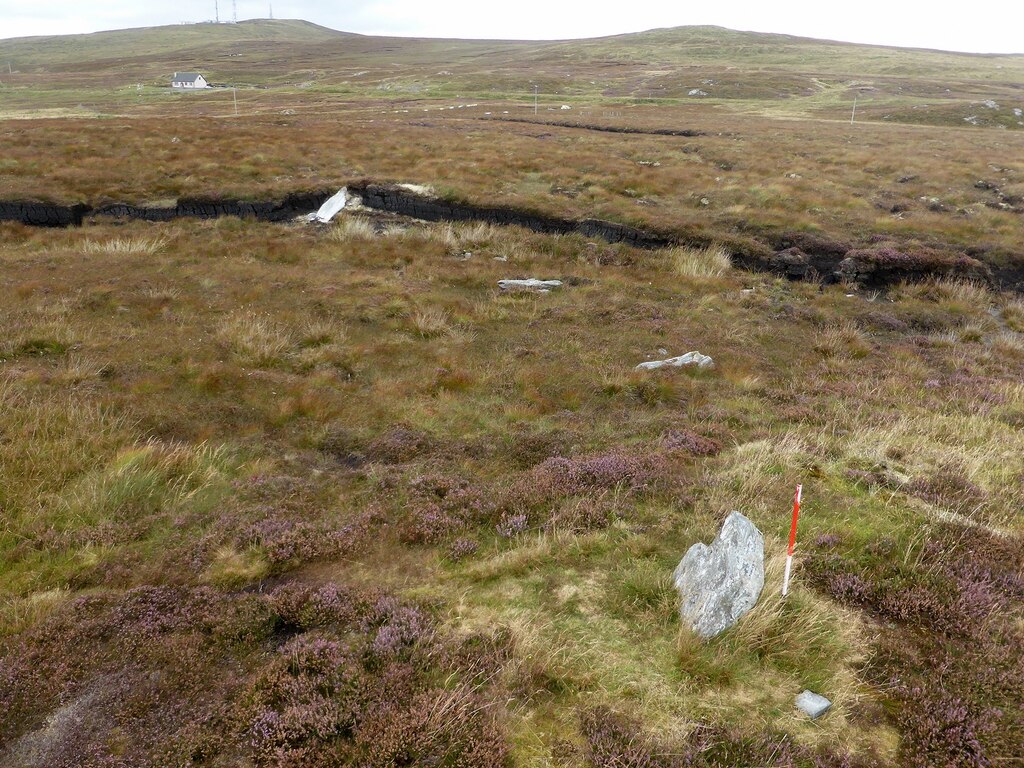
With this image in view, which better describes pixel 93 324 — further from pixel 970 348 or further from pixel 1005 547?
pixel 970 348

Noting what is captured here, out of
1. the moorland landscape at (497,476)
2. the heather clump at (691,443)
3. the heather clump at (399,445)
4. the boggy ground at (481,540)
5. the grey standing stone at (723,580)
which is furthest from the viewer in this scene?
the heather clump at (399,445)

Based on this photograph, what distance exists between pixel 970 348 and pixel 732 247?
8.64 metres

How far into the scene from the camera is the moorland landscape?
181 inches

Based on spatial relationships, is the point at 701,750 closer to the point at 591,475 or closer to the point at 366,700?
the point at 366,700

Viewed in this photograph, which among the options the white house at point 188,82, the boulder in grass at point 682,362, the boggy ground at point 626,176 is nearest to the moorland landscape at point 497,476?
the boulder in grass at point 682,362

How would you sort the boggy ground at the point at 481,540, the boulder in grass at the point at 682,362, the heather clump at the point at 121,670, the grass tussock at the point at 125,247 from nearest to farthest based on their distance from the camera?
the heather clump at the point at 121,670, the boggy ground at the point at 481,540, the boulder in grass at the point at 682,362, the grass tussock at the point at 125,247

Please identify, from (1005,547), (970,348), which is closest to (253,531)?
(1005,547)

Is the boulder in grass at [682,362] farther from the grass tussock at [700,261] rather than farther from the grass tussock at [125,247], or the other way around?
the grass tussock at [125,247]

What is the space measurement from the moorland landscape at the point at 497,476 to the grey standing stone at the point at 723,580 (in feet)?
0.57

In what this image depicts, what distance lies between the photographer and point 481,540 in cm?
693

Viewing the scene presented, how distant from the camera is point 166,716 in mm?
4527

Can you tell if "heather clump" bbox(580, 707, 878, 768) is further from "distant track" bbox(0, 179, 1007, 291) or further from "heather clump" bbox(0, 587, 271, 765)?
"distant track" bbox(0, 179, 1007, 291)

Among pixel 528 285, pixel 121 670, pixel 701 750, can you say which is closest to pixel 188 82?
pixel 528 285

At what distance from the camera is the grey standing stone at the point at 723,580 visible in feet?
17.4
